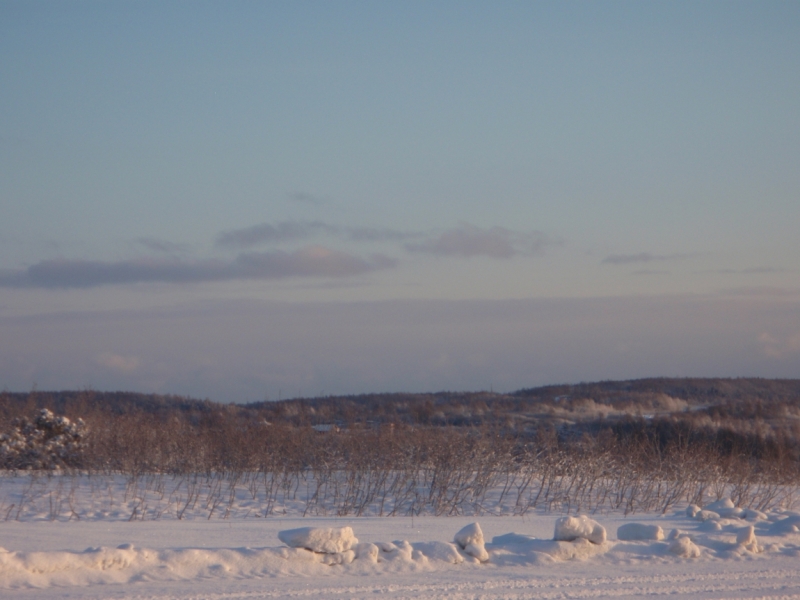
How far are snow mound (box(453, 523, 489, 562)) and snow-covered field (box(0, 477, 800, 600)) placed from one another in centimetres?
1

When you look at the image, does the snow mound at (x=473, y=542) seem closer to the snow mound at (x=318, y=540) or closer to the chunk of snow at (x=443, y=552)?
the chunk of snow at (x=443, y=552)

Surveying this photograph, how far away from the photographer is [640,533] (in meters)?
7.96

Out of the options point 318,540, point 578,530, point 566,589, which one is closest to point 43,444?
point 318,540

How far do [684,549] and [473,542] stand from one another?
6.45 feet

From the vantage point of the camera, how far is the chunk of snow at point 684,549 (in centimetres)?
730

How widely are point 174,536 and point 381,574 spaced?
2990 millimetres

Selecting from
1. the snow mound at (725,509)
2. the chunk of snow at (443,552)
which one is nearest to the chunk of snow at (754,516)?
the snow mound at (725,509)

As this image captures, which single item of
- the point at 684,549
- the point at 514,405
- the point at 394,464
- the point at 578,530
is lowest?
the point at 394,464

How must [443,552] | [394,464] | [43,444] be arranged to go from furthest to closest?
[43,444] → [394,464] → [443,552]

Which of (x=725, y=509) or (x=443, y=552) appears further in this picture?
(x=725, y=509)

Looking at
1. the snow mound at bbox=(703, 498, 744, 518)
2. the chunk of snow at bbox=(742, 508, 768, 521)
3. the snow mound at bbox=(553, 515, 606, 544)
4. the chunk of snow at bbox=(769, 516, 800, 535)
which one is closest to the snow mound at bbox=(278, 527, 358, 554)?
the snow mound at bbox=(553, 515, 606, 544)

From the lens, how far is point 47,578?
5.80 m

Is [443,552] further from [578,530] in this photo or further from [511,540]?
[578,530]

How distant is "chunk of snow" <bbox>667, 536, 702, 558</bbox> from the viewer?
23.9 feet
